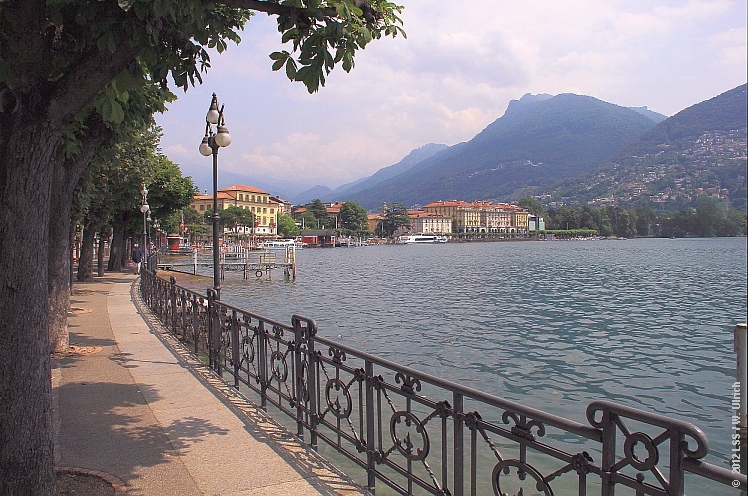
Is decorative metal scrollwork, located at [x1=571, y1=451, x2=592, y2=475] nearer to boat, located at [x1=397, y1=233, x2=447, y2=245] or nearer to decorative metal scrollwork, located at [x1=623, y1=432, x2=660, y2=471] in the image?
decorative metal scrollwork, located at [x1=623, y1=432, x2=660, y2=471]

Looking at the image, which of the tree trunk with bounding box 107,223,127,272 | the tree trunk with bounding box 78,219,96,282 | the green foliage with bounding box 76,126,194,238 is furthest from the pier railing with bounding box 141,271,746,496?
the tree trunk with bounding box 107,223,127,272

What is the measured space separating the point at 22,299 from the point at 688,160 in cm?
10685

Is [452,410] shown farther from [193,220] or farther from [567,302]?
[193,220]

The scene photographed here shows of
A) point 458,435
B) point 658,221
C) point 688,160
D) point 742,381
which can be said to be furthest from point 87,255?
point 658,221

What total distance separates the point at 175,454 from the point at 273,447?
91 cm

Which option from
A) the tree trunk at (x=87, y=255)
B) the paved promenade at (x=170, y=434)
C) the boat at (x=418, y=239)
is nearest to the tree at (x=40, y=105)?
the paved promenade at (x=170, y=434)

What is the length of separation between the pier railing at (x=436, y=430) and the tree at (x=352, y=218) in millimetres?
177580

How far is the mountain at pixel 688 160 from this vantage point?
59288 millimetres

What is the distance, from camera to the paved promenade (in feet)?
16.0

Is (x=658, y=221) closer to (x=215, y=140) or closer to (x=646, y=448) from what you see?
(x=215, y=140)

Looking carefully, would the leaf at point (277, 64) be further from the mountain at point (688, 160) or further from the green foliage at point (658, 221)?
the green foliage at point (658, 221)

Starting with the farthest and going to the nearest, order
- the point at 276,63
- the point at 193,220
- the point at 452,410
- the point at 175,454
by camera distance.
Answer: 1. the point at 193,220
2. the point at 175,454
3. the point at 276,63
4. the point at 452,410

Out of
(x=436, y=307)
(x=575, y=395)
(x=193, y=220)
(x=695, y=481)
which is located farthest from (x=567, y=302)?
(x=193, y=220)

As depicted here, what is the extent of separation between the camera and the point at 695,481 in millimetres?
7809
